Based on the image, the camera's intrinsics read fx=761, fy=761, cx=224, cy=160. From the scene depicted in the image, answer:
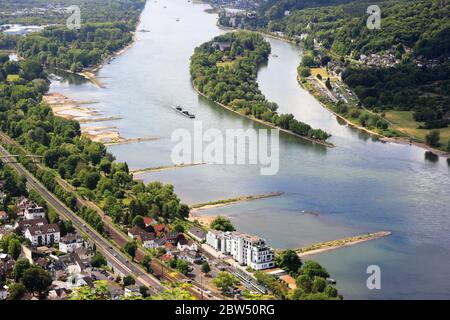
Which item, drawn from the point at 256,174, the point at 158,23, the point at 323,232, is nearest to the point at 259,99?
the point at 256,174

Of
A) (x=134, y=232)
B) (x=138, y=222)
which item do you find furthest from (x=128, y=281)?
(x=138, y=222)

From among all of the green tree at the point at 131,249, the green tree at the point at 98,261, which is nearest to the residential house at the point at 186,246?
the green tree at the point at 131,249

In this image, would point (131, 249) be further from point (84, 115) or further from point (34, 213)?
point (84, 115)

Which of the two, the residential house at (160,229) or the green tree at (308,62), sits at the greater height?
the green tree at (308,62)

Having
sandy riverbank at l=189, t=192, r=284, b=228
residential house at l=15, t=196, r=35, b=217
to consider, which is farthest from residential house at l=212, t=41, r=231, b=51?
residential house at l=15, t=196, r=35, b=217

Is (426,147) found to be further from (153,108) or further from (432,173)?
(153,108)

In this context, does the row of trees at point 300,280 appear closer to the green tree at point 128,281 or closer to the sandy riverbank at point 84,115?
the green tree at point 128,281
